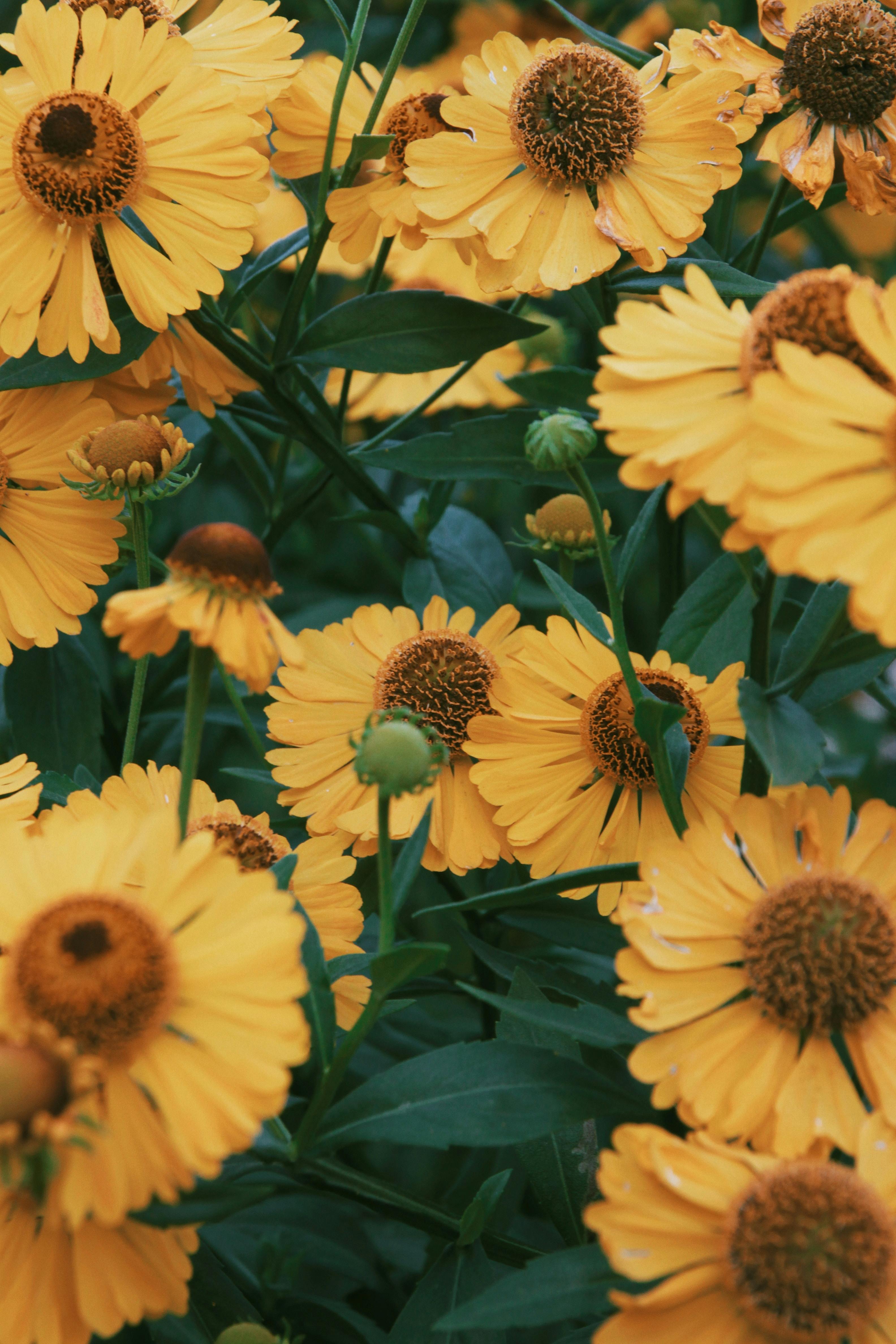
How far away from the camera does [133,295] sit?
3.06ft

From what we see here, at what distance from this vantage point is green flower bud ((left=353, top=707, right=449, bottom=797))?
2.12 ft

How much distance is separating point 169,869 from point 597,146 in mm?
711

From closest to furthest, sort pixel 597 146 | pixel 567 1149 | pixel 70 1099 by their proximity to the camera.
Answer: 1. pixel 70 1099
2. pixel 567 1149
3. pixel 597 146

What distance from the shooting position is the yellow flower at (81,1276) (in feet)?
1.88

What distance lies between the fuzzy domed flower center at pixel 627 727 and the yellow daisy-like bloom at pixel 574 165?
326 mm

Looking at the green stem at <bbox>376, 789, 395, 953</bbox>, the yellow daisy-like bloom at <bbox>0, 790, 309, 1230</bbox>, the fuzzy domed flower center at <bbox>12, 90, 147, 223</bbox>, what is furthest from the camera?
the fuzzy domed flower center at <bbox>12, 90, 147, 223</bbox>

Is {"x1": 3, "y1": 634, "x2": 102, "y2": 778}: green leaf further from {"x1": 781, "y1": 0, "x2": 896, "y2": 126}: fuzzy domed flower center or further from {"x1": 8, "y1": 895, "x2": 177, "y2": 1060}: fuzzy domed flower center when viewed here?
{"x1": 781, "y1": 0, "x2": 896, "y2": 126}: fuzzy domed flower center

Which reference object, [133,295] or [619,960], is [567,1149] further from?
[133,295]

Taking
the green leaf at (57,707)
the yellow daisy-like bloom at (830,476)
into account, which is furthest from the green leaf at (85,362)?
the yellow daisy-like bloom at (830,476)

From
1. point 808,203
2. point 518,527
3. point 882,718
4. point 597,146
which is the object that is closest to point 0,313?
point 597,146

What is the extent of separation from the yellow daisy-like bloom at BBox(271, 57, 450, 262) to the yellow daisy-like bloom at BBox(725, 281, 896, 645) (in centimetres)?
54

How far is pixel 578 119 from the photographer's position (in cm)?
100

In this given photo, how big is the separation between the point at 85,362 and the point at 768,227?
583 millimetres

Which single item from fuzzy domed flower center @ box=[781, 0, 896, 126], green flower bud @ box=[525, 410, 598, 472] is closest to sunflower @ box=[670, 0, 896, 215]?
fuzzy domed flower center @ box=[781, 0, 896, 126]
